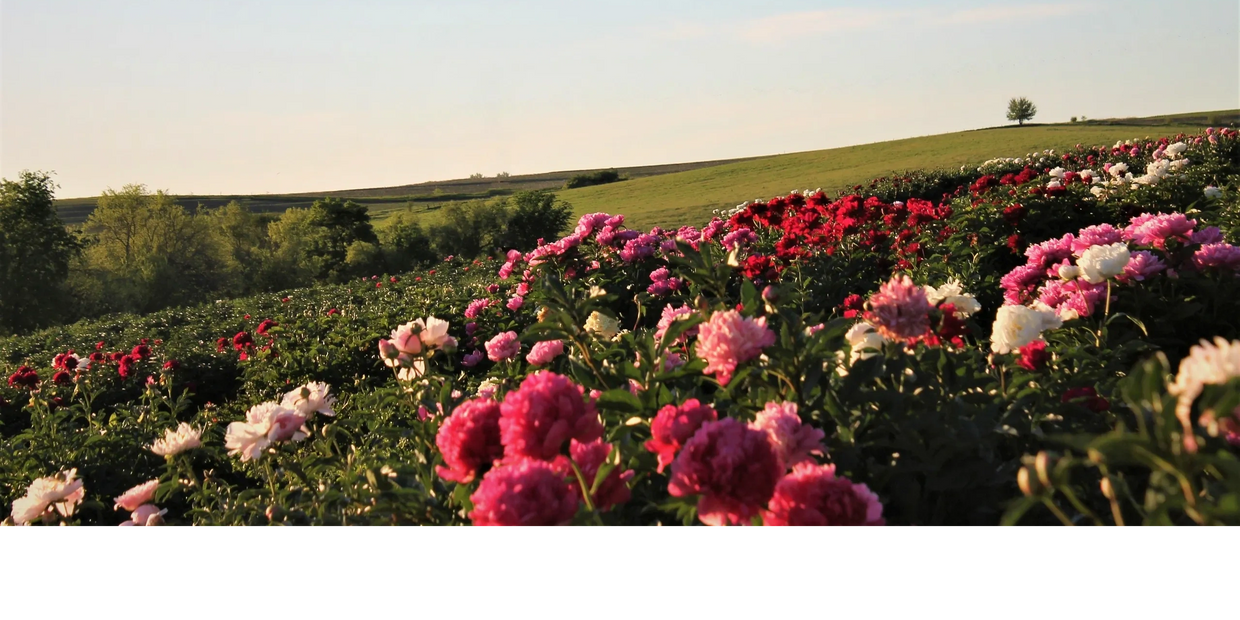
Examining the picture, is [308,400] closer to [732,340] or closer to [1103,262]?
[732,340]

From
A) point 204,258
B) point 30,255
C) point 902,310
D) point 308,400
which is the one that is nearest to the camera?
point 902,310

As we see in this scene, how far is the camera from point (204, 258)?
36.0 m

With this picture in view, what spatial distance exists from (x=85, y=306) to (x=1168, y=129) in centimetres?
4851

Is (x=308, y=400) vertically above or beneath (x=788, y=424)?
beneath

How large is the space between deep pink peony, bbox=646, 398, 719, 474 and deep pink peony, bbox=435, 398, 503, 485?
0.31 metres

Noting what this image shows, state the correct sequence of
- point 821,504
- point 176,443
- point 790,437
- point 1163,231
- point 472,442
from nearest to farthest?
1. point 821,504
2. point 790,437
3. point 472,442
4. point 176,443
5. point 1163,231

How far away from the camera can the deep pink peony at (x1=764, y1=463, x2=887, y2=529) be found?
3.74 ft

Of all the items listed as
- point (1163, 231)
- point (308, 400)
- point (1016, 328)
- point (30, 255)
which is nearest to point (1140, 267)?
point (1163, 231)

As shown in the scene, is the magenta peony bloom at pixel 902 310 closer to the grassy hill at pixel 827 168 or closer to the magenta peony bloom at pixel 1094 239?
the magenta peony bloom at pixel 1094 239

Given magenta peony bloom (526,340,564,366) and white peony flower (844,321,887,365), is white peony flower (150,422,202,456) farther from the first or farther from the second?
white peony flower (844,321,887,365)

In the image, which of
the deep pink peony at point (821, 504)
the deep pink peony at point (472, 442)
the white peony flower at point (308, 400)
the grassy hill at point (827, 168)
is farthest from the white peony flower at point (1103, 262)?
the grassy hill at point (827, 168)

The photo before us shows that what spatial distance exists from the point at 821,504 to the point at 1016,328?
139 cm
